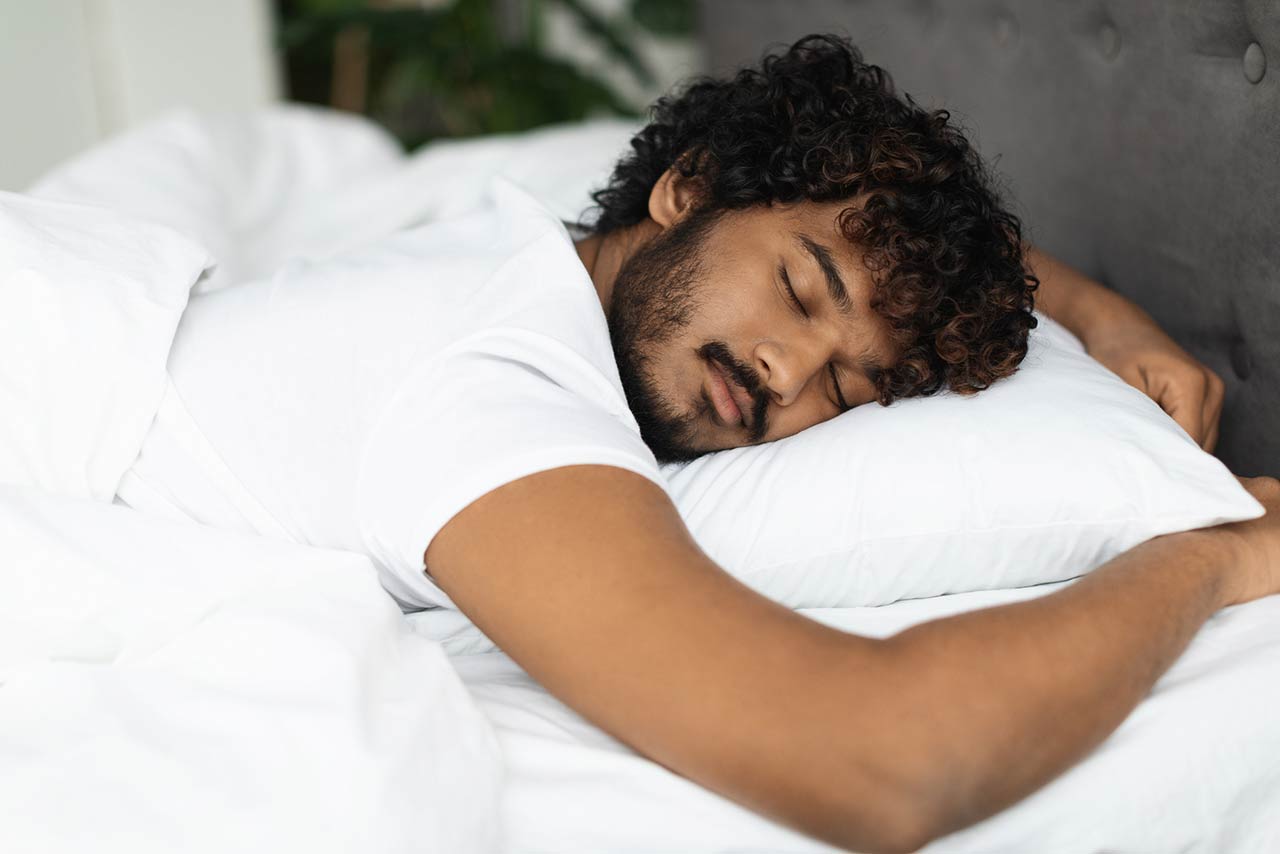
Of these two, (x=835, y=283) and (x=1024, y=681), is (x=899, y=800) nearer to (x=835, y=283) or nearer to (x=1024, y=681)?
(x=1024, y=681)

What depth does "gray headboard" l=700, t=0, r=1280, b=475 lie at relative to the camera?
3.77ft

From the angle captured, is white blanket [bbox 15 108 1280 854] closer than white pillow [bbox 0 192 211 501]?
Yes

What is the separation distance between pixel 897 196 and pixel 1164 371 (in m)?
0.36

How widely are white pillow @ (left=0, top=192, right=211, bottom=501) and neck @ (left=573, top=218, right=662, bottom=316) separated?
0.50m

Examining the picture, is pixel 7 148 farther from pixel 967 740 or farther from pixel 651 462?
pixel 967 740

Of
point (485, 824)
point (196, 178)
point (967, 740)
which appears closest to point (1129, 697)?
point (967, 740)

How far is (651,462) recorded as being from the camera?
0.90 meters

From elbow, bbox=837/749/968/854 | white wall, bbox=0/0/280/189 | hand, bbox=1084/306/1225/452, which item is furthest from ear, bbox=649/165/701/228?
white wall, bbox=0/0/280/189

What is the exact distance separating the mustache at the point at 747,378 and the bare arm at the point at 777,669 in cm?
28

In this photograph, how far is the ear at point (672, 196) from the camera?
1.34m

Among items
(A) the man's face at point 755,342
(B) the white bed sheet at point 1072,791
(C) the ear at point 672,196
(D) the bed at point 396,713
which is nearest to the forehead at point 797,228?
(A) the man's face at point 755,342

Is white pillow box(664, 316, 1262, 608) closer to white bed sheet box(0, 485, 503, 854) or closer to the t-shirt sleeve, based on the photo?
the t-shirt sleeve

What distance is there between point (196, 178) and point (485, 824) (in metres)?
1.46

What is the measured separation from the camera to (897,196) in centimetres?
117
